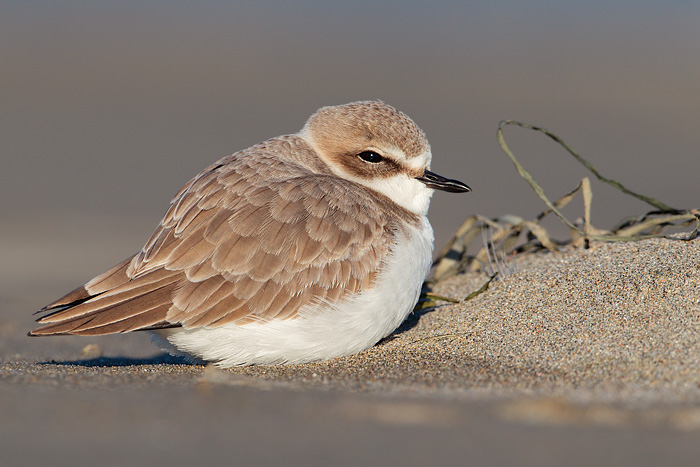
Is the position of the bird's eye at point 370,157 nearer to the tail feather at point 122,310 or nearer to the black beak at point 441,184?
the black beak at point 441,184

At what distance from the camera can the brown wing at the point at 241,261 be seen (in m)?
4.69

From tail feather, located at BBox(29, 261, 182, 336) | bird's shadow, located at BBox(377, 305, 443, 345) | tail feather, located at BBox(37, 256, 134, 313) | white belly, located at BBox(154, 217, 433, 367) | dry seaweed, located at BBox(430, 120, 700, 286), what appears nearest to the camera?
tail feather, located at BBox(29, 261, 182, 336)

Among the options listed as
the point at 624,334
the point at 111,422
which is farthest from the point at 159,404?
the point at 624,334

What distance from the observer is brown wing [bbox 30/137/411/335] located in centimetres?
469

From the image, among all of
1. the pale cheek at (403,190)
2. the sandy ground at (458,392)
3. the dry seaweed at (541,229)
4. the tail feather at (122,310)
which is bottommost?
the sandy ground at (458,392)

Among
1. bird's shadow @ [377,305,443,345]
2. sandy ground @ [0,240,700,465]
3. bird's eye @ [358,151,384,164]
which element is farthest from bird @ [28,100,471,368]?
bird's eye @ [358,151,384,164]

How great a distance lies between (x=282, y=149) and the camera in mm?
5848

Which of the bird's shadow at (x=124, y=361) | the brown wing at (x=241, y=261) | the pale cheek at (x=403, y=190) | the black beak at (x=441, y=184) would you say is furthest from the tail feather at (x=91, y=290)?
the black beak at (x=441, y=184)

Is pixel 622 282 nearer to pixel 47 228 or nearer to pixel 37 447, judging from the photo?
pixel 37 447

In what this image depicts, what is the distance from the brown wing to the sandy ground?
0.35 metres

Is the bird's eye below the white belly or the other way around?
the other way around

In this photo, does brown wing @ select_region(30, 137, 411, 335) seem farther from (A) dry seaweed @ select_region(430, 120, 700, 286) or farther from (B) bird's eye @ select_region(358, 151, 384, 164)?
(A) dry seaweed @ select_region(430, 120, 700, 286)

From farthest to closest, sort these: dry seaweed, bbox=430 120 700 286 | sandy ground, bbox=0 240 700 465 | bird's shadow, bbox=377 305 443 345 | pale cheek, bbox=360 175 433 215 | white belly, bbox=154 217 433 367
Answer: dry seaweed, bbox=430 120 700 286 → pale cheek, bbox=360 175 433 215 → bird's shadow, bbox=377 305 443 345 → white belly, bbox=154 217 433 367 → sandy ground, bbox=0 240 700 465

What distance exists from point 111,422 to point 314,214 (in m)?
2.06
